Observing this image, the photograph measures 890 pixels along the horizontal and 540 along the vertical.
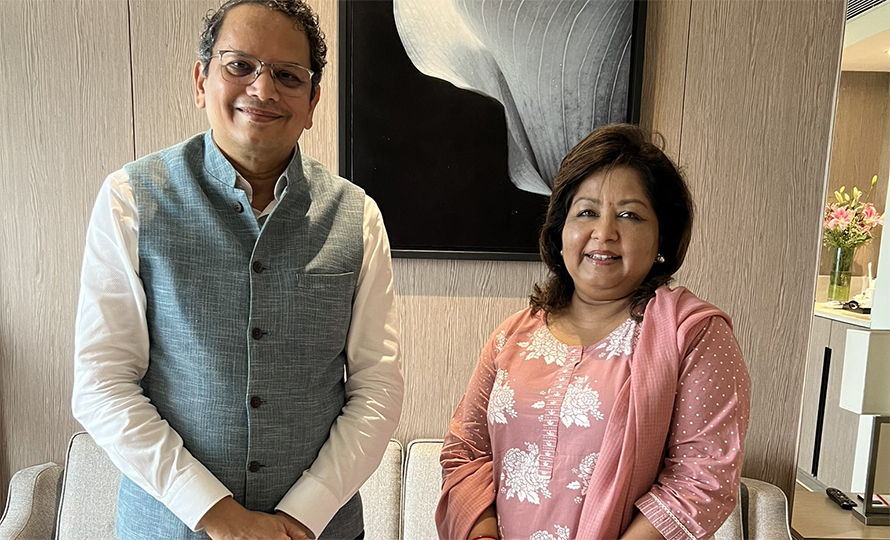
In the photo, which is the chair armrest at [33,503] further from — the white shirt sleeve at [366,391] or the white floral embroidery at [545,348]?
the white floral embroidery at [545,348]

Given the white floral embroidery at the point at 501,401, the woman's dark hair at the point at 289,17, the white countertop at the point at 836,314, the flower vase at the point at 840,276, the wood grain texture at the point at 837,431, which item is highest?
the woman's dark hair at the point at 289,17

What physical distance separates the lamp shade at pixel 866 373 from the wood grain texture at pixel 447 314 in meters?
1.08

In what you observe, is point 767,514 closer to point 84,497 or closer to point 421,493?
point 421,493

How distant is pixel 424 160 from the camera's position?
1.96 metres

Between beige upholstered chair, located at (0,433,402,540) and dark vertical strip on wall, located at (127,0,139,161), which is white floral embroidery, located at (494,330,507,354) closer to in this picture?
beige upholstered chair, located at (0,433,402,540)

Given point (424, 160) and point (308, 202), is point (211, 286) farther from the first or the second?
point (424, 160)

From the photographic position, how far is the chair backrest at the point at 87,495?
6.05 feet

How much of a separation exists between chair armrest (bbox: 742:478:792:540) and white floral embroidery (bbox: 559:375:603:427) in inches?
43.8

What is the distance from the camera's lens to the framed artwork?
190 centimetres

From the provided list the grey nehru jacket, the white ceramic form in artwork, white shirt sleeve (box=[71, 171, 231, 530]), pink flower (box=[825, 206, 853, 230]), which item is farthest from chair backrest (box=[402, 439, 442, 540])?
pink flower (box=[825, 206, 853, 230])

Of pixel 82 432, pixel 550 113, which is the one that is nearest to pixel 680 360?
pixel 550 113

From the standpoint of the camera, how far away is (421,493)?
1906 millimetres

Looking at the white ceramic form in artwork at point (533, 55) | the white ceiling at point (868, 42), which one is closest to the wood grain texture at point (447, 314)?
the white ceramic form in artwork at point (533, 55)

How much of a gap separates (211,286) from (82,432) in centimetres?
132
